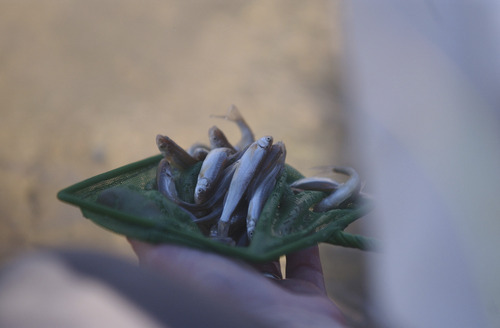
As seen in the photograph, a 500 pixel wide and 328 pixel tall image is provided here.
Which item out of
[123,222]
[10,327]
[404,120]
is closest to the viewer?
[10,327]

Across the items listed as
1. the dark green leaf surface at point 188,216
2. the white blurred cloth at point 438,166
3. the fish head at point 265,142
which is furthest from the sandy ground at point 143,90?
the fish head at point 265,142

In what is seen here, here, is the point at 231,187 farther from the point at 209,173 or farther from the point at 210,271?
the point at 210,271

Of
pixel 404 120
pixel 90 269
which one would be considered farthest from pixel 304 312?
pixel 404 120

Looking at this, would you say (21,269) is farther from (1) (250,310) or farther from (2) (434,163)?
(2) (434,163)

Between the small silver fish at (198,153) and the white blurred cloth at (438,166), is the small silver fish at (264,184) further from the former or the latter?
the white blurred cloth at (438,166)

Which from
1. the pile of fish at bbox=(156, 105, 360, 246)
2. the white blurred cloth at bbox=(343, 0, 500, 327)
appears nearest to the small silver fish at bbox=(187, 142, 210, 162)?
the pile of fish at bbox=(156, 105, 360, 246)

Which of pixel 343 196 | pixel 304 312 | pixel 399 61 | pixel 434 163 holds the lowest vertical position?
pixel 304 312
